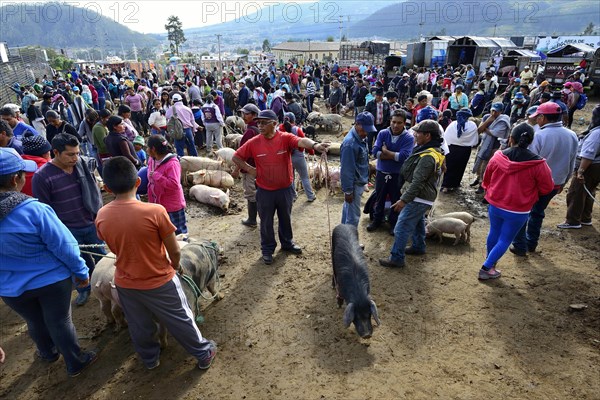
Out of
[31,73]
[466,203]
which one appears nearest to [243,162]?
[466,203]

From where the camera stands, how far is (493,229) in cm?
480

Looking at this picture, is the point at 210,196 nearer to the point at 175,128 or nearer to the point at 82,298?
the point at 175,128

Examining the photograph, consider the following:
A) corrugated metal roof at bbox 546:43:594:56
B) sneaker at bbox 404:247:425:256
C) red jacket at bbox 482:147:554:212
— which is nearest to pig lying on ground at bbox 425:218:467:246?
sneaker at bbox 404:247:425:256

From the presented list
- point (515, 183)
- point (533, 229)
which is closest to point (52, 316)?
point (515, 183)

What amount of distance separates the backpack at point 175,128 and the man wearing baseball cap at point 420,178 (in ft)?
20.9

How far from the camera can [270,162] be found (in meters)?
4.88

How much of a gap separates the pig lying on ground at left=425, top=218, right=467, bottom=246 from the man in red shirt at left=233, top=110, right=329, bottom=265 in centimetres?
260

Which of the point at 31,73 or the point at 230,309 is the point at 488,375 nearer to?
the point at 230,309

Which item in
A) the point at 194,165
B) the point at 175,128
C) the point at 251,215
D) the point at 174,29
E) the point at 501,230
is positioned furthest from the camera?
the point at 174,29

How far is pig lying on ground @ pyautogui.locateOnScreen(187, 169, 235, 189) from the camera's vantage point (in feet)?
27.3

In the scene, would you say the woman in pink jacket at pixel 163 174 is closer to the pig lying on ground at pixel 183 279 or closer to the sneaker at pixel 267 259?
the pig lying on ground at pixel 183 279

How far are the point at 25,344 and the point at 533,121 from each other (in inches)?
338

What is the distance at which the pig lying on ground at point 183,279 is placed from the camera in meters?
3.81

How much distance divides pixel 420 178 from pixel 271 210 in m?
2.22
